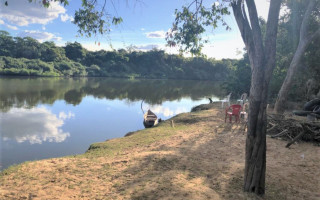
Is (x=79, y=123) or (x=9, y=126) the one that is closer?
(x=9, y=126)

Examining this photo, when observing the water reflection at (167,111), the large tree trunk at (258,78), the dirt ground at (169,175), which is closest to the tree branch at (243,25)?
the large tree trunk at (258,78)

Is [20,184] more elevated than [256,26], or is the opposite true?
[256,26]

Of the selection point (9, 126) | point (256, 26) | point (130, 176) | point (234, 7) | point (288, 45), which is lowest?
point (9, 126)

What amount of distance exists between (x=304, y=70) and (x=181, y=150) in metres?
12.9

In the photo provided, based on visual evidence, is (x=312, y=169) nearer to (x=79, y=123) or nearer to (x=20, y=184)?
(x=20, y=184)

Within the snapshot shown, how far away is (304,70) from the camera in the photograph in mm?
15477

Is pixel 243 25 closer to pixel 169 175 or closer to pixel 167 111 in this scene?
pixel 169 175

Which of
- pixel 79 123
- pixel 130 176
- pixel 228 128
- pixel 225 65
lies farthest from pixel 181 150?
pixel 225 65

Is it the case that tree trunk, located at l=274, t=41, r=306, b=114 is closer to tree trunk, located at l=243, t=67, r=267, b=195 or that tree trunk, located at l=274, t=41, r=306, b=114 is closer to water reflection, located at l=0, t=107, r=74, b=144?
tree trunk, located at l=243, t=67, r=267, b=195

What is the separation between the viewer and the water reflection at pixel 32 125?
11.3 metres

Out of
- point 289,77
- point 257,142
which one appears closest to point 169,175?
point 257,142

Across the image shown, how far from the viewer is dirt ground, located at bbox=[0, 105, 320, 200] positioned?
4.09m

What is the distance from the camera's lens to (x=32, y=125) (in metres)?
13.6

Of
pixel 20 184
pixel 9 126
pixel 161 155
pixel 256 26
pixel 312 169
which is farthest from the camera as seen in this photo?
pixel 9 126
